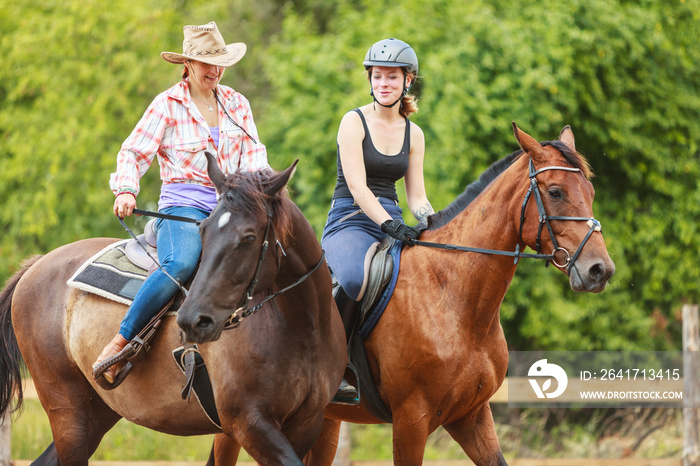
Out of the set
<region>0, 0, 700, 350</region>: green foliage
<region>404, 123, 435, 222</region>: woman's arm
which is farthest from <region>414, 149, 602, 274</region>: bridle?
<region>0, 0, 700, 350</region>: green foliage

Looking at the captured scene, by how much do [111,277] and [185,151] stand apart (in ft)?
3.03

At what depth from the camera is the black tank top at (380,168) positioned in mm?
4750

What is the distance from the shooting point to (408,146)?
491 cm

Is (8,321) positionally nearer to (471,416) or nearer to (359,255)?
(359,255)

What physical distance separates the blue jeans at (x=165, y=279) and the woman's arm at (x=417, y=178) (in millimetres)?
1604

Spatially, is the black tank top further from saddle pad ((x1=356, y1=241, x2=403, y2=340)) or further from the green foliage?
the green foliage

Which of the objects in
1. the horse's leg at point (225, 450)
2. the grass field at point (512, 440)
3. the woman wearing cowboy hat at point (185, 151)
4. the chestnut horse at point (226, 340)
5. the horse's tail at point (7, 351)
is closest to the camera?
the chestnut horse at point (226, 340)

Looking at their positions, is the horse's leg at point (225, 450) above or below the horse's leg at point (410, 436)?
below

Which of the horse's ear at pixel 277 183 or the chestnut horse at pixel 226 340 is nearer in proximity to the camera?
the chestnut horse at pixel 226 340

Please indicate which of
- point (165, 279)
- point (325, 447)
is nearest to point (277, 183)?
point (165, 279)

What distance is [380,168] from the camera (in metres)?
4.81

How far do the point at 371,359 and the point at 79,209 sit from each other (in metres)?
8.88

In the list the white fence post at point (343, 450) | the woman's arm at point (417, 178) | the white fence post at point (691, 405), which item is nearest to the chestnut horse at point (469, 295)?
the woman's arm at point (417, 178)

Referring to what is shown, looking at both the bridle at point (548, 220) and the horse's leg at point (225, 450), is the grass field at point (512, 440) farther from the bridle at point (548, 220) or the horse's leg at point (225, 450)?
the bridle at point (548, 220)
